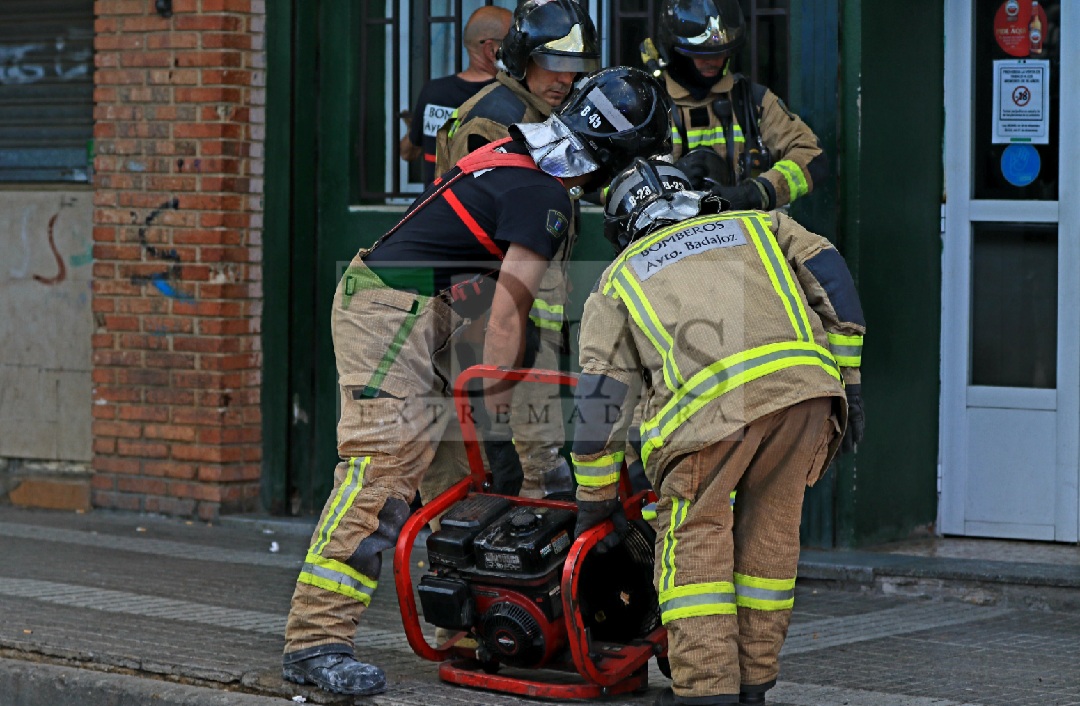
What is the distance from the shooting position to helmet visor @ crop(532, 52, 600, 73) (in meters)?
5.82

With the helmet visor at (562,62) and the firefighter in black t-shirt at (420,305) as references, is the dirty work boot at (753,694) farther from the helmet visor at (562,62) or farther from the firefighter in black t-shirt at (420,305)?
the helmet visor at (562,62)

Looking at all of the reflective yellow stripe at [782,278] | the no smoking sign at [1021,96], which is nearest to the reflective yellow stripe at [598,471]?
the reflective yellow stripe at [782,278]

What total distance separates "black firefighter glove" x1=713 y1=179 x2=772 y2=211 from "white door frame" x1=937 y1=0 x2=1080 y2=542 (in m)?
1.42

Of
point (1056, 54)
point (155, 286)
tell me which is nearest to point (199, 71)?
point (155, 286)

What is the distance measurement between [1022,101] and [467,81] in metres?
Result: 2.39

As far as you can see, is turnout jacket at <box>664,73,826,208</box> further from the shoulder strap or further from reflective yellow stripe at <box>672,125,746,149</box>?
the shoulder strap

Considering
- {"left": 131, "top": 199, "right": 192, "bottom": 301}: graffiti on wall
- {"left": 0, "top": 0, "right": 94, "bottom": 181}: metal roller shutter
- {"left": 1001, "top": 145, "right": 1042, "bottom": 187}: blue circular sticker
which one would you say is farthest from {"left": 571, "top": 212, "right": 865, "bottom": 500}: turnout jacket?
{"left": 0, "top": 0, "right": 94, "bottom": 181}: metal roller shutter

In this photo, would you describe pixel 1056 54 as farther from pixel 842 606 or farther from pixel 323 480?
pixel 323 480

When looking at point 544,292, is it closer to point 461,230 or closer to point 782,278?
point 461,230

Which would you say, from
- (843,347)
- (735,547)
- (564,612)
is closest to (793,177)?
(843,347)

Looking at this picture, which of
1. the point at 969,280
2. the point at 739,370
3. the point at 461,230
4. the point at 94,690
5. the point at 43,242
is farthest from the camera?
the point at 43,242

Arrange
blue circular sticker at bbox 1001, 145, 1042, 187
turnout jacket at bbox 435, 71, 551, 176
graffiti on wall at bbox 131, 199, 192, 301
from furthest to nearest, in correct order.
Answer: graffiti on wall at bbox 131, 199, 192, 301, blue circular sticker at bbox 1001, 145, 1042, 187, turnout jacket at bbox 435, 71, 551, 176

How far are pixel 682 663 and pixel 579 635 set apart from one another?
32 cm

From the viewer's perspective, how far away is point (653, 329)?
4520 mm
